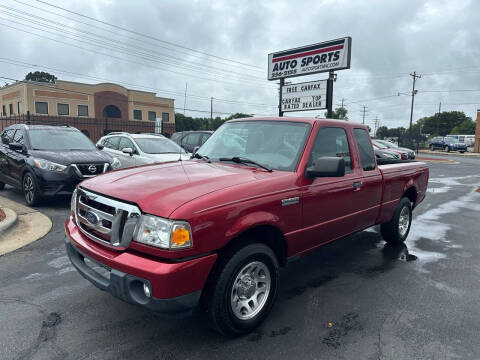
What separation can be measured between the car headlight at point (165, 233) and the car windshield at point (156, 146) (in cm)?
747

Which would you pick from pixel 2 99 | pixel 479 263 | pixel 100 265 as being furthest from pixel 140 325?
pixel 2 99

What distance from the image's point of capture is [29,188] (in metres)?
7.33

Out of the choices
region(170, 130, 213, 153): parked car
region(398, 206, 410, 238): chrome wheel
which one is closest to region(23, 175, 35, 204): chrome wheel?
region(398, 206, 410, 238): chrome wheel

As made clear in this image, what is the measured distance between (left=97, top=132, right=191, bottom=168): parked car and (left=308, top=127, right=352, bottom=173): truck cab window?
5.41m

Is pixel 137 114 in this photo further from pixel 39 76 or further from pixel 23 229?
pixel 23 229

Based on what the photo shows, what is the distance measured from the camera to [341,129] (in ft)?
14.0

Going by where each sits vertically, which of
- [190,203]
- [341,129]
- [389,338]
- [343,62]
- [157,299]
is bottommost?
[389,338]

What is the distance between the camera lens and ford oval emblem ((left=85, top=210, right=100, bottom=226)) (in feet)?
9.57

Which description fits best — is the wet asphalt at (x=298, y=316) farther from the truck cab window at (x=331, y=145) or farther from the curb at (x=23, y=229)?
the truck cab window at (x=331, y=145)

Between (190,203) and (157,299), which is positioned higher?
(190,203)

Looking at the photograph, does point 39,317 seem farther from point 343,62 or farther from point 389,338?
point 343,62

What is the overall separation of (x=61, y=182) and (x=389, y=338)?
6.38 meters

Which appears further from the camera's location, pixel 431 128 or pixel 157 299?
pixel 431 128

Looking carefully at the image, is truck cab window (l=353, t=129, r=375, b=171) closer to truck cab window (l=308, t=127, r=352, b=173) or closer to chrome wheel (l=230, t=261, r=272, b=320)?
truck cab window (l=308, t=127, r=352, b=173)
